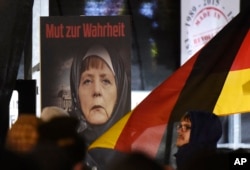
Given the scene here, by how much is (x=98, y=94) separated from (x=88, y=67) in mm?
236

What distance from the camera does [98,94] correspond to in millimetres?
6965

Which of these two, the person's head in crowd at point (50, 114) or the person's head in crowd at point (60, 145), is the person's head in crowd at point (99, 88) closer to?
the person's head in crowd at point (50, 114)

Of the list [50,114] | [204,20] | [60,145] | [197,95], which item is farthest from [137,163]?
[204,20]

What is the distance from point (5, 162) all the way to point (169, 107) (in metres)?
2.50

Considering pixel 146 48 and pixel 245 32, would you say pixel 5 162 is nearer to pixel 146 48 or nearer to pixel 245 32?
pixel 245 32

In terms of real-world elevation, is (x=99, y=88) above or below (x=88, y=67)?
below

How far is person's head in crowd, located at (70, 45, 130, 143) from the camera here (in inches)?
271

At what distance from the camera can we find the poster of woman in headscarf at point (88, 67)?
6.90 meters

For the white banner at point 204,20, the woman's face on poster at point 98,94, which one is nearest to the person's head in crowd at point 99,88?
the woman's face on poster at point 98,94

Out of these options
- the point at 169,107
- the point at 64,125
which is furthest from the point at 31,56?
the point at 64,125

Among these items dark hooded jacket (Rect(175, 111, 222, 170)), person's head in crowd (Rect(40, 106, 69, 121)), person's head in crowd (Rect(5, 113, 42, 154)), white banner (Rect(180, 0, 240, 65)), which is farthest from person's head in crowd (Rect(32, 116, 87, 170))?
white banner (Rect(180, 0, 240, 65))

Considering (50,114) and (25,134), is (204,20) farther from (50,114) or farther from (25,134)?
(25,134)

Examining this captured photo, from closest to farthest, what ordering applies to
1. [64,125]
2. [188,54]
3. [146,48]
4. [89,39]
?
[64,125]
[89,39]
[188,54]
[146,48]

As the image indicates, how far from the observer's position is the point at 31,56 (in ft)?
28.9
